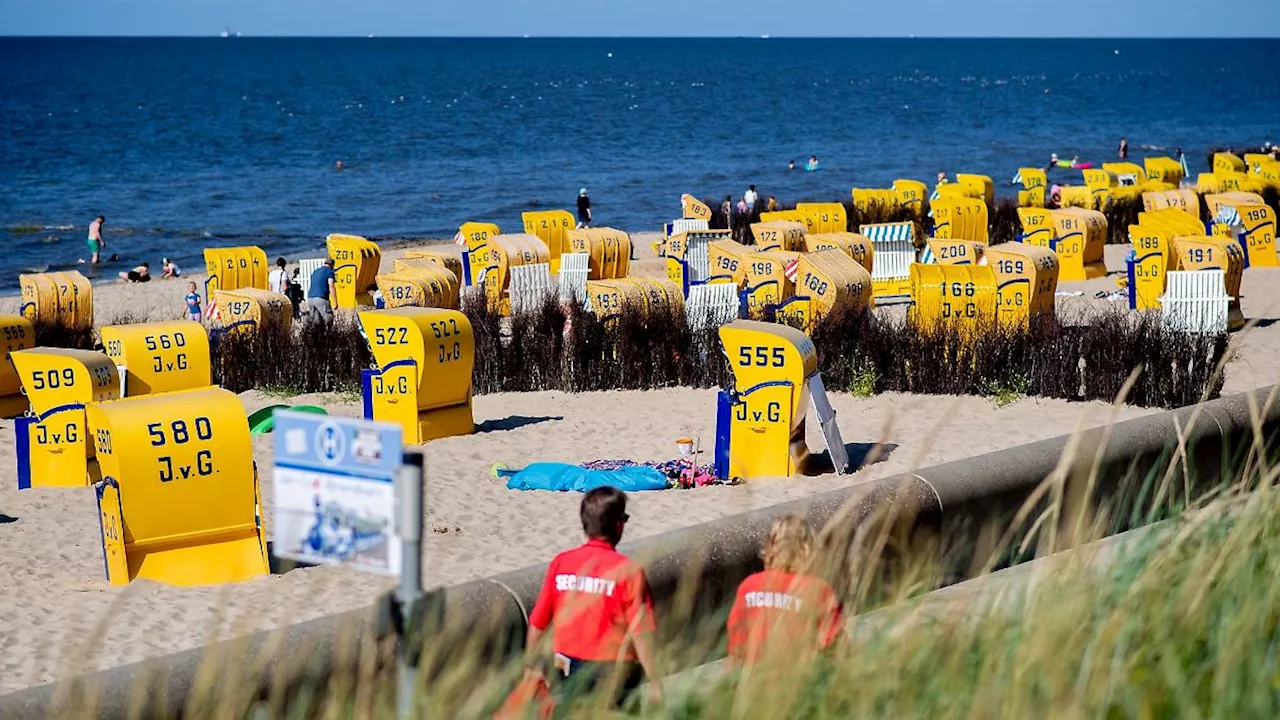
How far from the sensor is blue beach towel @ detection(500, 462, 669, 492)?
11.7 meters

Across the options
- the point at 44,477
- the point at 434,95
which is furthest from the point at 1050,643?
the point at 434,95

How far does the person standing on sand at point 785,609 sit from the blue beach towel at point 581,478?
6.79 metres

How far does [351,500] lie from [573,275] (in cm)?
1778

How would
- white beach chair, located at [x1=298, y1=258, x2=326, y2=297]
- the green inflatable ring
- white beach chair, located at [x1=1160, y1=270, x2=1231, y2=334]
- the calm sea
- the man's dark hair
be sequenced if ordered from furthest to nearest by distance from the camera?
1. the calm sea
2. white beach chair, located at [x1=298, y1=258, x2=326, y2=297]
3. white beach chair, located at [x1=1160, y1=270, x2=1231, y2=334]
4. the green inflatable ring
5. the man's dark hair

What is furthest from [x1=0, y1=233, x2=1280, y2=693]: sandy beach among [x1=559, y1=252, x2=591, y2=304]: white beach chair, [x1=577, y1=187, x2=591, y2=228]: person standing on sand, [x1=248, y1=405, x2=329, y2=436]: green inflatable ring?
[x1=577, y1=187, x2=591, y2=228]: person standing on sand

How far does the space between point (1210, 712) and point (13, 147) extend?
77628 millimetres

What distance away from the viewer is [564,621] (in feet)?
16.1

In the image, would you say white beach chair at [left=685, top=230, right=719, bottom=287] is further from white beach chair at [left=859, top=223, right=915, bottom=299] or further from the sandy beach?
Answer: the sandy beach

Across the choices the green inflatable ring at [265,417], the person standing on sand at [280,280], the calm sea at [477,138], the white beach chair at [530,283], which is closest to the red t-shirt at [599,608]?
the green inflatable ring at [265,417]

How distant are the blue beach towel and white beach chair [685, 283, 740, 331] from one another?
4661 millimetres

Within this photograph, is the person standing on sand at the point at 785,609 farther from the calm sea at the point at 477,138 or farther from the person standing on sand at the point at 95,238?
the person standing on sand at the point at 95,238

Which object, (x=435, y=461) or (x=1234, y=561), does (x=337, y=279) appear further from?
(x=1234, y=561)

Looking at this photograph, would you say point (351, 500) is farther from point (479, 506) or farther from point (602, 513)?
point (479, 506)

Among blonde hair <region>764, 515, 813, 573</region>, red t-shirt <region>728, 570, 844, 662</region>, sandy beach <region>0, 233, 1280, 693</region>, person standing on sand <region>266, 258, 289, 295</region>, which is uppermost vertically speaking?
blonde hair <region>764, 515, 813, 573</region>
